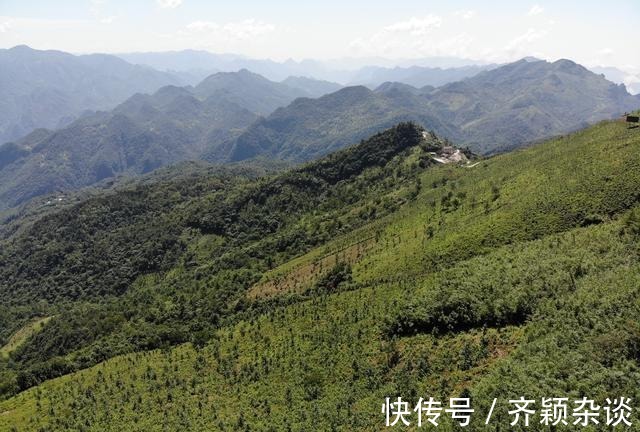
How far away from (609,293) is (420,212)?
3207 inches

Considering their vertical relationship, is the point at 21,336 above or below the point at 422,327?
below

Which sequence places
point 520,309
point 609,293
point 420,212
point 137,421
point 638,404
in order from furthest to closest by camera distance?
point 420,212, point 137,421, point 520,309, point 609,293, point 638,404

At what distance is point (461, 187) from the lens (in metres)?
140

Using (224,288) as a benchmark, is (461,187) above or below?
above

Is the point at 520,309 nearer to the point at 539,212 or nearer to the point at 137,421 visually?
the point at 539,212

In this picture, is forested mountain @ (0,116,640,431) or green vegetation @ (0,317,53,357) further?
green vegetation @ (0,317,53,357)

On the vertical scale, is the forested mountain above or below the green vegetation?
above

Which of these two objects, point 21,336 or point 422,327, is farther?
point 21,336

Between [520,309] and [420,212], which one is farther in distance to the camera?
[420,212]

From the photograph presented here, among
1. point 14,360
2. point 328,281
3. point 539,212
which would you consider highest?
point 539,212

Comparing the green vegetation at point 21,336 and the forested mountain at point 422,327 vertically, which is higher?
the forested mountain at point 422,327

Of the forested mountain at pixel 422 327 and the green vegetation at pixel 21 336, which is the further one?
the green vegetation at pixel 21 336

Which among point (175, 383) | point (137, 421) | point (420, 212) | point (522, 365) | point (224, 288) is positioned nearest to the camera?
point (522, 365)

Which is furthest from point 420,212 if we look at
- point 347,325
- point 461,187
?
point 347,325
